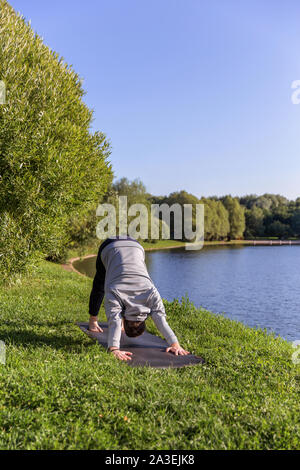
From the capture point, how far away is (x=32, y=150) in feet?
30.9

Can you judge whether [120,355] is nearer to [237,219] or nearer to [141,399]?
[141,399]

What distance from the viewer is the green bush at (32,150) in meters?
9.45

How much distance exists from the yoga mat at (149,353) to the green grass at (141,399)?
220 millimetres

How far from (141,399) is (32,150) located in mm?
7178

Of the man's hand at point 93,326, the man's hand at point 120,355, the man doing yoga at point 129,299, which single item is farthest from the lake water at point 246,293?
the man's hand at point 120,355

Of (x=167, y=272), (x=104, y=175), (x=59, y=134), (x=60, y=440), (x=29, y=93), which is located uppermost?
(x=29, y=93)

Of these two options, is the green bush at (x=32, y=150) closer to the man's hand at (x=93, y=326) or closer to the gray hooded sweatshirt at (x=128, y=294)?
the man's hand at (x=93, y=326)

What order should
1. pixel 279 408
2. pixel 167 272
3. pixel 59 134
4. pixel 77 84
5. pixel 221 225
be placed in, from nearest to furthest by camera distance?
pixel 279 408
pixel 59 134
pixel 77 84
pixel 167 272
pixel 221 225

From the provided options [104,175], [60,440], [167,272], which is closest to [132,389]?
[60,440]

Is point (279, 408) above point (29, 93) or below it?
below

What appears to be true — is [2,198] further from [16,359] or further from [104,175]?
[16,359]

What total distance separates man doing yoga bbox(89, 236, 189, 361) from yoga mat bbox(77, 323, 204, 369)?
15 centimetres
